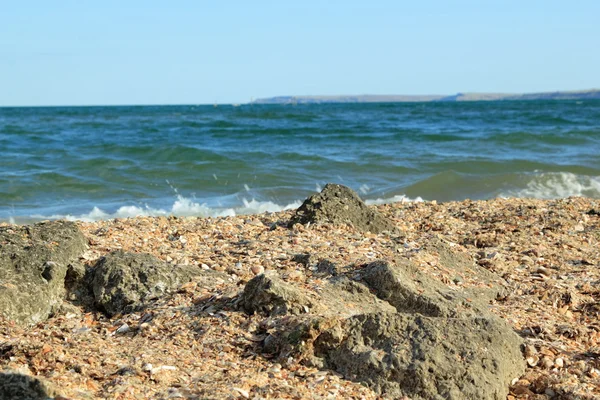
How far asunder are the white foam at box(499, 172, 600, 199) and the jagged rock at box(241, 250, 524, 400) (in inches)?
348

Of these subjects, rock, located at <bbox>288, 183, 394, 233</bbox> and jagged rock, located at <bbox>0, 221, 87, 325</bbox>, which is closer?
jagged rock, located at <bbox>0, 221, 87, 325</bbox>

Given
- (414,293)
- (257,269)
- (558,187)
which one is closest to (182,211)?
(257,269)

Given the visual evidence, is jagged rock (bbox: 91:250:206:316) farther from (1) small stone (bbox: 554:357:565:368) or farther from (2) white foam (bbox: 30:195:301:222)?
(2) white foam (bbox: 30:195:301:222)

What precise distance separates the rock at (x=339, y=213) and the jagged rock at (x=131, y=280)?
1.65 metres

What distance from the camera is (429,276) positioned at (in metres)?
4.47

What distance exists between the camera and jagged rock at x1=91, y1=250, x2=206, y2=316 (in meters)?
4.13

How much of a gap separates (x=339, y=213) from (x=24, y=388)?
3.51 meters

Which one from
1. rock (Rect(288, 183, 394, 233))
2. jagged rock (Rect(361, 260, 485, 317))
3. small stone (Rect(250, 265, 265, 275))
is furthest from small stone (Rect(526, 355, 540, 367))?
rock (Rect(288, 183, 394, 233))

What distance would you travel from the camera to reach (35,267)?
13.9ft

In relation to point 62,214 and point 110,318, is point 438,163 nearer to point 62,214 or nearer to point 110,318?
point 62,214

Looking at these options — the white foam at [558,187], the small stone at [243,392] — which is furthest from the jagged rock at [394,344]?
the white foam at [558,187]

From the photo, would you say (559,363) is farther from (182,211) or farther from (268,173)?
(268,173)

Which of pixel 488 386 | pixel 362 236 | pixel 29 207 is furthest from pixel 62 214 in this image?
pixel 488 386

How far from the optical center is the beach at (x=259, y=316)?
316 centimetres
